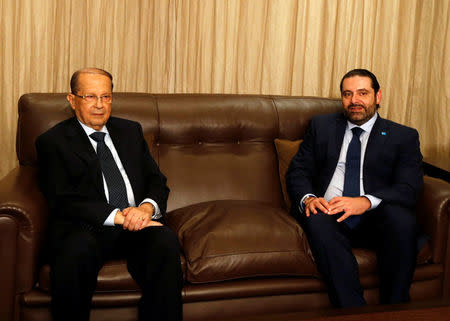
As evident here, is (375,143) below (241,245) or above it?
above

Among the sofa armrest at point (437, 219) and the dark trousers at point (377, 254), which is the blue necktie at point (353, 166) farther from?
the sofa armrest at point (437, 219)

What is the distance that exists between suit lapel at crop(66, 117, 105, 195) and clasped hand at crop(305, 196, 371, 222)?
3.13ft

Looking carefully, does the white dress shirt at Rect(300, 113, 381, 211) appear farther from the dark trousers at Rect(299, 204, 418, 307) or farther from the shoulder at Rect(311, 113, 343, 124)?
the dark trousers at Rect(299, 204, 418, 307)

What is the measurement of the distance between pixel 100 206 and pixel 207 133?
823 millimetres

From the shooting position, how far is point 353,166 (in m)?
2.79

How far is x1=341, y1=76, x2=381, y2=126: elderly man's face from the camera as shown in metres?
2.81

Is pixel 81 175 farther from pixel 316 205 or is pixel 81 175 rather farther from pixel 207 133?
pixel 316 205

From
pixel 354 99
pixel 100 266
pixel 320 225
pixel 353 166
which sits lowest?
pixel 100 266

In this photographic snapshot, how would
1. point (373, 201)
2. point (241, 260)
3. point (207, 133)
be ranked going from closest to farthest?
point (241, 260)
point (373, 201)
point (207, 133)

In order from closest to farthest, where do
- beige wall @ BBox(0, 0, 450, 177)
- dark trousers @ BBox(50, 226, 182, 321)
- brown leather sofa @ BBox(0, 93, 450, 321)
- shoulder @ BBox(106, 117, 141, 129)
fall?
dark trousers @ BBox(50, 226, 182, 321) < brown leather sofa @ BBox(0, 93, 450, 321) < shoulder @ BBox(106, 117, 141, 129) < beige wall @ BBox(0, 0, 450, 177)

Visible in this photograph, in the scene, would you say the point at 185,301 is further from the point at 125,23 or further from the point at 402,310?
the point at 125,23

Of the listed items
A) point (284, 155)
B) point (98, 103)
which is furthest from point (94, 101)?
point (284, 155)

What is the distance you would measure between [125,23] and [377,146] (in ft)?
5.55

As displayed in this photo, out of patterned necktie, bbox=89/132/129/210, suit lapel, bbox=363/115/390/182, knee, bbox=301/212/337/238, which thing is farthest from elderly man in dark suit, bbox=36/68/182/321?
suit lapel, bbox=363/115/390/182
